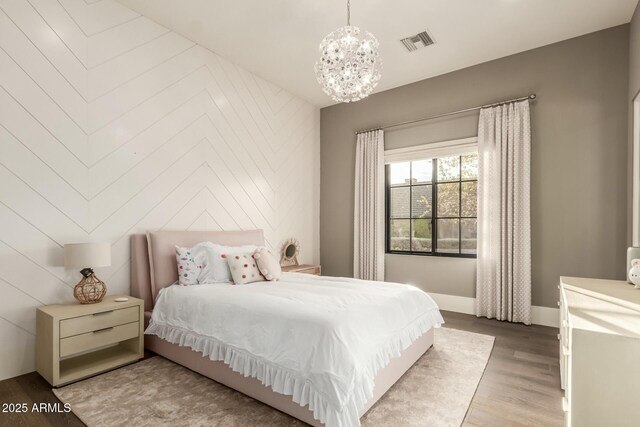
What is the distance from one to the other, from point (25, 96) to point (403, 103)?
4076 mm

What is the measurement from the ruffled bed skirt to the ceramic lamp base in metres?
0.52

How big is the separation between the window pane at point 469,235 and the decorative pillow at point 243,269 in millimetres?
2680

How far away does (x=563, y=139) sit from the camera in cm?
352

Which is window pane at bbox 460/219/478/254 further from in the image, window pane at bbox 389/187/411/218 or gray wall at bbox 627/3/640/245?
gray wall at bbox 627/3/640/245

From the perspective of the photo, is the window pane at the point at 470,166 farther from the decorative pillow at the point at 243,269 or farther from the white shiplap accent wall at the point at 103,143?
the decorative pillow at the point at 243,269

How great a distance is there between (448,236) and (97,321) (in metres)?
3.93

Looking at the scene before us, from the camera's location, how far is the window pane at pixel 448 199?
4332 mm

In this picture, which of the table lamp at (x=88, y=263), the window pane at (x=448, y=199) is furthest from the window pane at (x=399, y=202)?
the table lamp at (x=88, y=263)

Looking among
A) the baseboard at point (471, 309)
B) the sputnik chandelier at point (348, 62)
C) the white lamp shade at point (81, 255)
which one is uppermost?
the sputnik chandelier at point (348, 62)

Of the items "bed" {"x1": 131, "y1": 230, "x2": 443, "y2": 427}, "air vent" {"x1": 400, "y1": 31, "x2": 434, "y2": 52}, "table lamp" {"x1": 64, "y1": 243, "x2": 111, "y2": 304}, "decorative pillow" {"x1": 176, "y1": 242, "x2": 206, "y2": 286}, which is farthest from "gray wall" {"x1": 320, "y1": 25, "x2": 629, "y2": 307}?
"table lamp" {"x1": 64, "y1": 243, "x2": 111, "y2": 304}

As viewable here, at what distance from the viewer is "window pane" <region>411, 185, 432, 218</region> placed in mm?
4539

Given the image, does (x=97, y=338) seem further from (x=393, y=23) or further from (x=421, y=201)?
(x=421, y=201)

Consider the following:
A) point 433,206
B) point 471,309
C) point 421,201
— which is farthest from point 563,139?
point 471,309

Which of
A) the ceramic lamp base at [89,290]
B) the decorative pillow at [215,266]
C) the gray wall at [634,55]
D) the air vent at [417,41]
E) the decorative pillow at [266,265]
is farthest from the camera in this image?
the air vent at [417,41]
